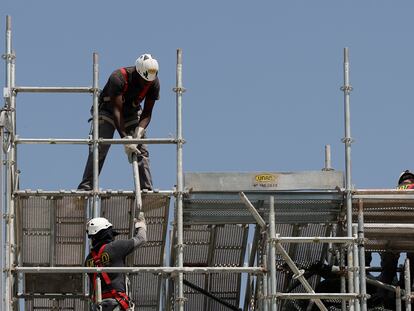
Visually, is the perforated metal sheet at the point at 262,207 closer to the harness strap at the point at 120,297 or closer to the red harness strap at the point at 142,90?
the red harness strap at the point at 142,90

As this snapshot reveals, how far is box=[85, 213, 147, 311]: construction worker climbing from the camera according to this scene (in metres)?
35.2

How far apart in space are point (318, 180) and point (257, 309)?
9.20 feet

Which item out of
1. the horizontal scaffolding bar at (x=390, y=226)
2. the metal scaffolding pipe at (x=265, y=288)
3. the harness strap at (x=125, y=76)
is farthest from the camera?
the harness strap at (x=125, y=76)

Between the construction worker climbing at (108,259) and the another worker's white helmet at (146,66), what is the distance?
105 inches

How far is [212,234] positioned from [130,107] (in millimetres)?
2622

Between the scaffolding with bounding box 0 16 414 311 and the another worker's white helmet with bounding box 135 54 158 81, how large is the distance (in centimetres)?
42

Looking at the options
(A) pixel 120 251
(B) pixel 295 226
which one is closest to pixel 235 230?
(B) pixel 295 226

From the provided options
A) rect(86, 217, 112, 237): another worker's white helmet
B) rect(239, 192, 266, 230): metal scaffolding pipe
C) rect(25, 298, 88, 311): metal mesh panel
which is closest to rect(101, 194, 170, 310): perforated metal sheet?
rect(25, 298, 88, 311): metal mesh panel

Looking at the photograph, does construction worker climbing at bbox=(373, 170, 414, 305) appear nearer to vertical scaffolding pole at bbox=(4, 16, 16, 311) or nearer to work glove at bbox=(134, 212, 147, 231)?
work glove at bbox=(134, 212, 147, 231)

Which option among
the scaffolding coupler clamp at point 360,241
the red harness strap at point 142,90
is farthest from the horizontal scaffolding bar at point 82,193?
the scaffolding coupler clamp at point 360,241

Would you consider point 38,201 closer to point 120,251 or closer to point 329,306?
point 120,251

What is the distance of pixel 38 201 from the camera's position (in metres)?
37.0

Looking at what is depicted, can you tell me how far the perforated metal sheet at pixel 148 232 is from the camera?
37.0 meters

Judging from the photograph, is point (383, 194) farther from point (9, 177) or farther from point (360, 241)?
point (9, 177)
